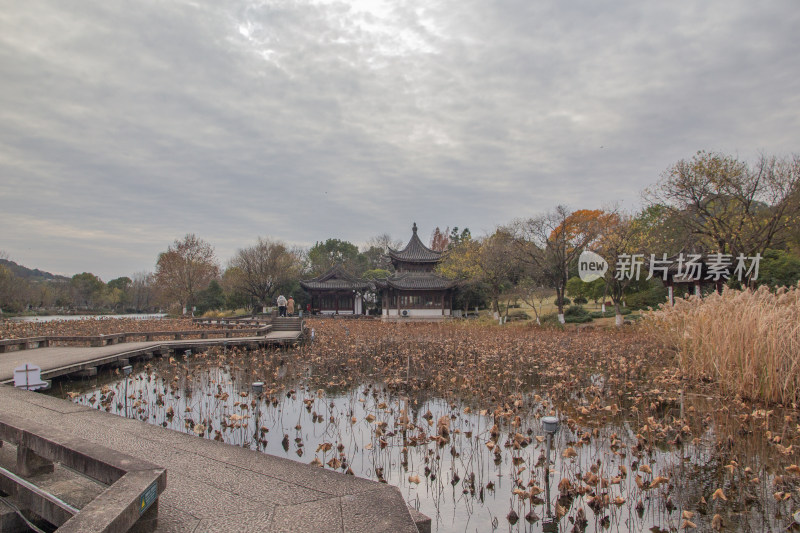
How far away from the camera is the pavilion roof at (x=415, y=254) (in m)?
44.4

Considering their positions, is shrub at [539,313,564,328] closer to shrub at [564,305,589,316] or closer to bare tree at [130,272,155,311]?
shrub at [564,305,589,316]

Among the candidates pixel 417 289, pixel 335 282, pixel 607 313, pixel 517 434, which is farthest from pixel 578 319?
pixel 335 282

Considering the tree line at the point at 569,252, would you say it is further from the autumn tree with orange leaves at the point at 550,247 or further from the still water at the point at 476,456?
the still water at the point at 476,456

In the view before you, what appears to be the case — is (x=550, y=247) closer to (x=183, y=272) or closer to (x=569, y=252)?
(x=569, y=252)

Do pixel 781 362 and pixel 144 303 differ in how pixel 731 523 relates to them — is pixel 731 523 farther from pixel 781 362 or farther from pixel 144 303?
pixel 144 303

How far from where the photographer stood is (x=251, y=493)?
3.97 metres

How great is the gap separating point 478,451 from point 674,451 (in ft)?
9.14

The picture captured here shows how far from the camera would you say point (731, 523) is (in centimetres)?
474

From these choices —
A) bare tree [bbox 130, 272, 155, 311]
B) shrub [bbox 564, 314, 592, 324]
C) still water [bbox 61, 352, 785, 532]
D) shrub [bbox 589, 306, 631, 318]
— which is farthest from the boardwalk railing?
bare tree [bbox 130, 272, 155, 311]

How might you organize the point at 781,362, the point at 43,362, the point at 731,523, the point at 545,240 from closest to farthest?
1. the point at 731,523
2. the point at 781,362
3. the point at 43,362
4. the point at 545,240

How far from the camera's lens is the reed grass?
27.9 ft

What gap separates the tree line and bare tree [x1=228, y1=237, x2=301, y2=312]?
11 centimetres

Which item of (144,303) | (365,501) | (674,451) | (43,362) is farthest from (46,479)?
(144,303)

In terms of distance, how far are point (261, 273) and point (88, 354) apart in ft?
114
